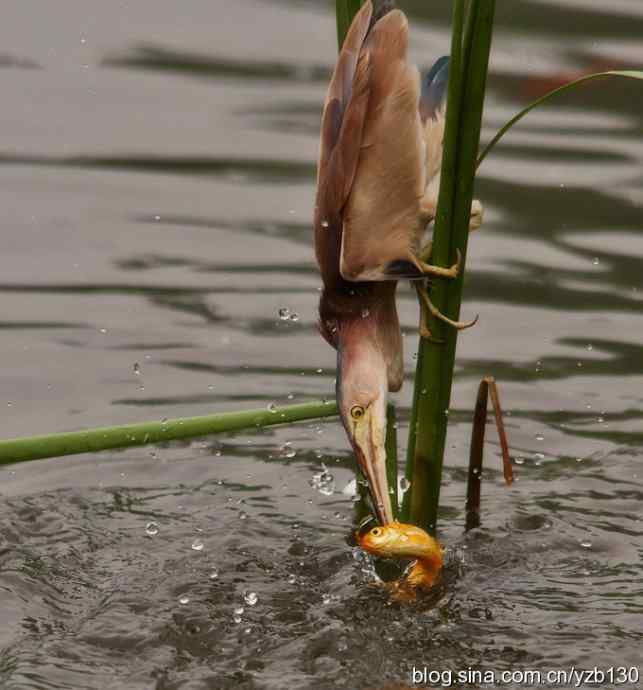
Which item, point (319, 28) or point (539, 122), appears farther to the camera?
point (319, 28)

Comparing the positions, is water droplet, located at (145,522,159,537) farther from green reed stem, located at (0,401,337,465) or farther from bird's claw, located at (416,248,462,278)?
bird's claw, located at (416,248,462,278)

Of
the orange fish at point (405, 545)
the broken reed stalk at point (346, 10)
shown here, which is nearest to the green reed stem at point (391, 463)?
the orange fish at point (405, 545)

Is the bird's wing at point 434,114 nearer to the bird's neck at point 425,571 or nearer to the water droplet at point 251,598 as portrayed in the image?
the bird's neck at point 425,571

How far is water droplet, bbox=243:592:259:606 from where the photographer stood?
4301 millimetres

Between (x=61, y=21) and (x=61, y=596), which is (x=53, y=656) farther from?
(x=61, y=21)

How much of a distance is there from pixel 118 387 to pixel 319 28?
3.72 m

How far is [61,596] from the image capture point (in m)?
4.32

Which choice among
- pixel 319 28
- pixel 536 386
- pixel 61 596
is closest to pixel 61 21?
pixel 319 28

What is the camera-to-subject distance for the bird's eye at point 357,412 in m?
4.24

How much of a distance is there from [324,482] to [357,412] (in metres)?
0.89

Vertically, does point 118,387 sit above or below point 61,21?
below

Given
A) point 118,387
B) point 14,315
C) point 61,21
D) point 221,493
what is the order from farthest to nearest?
point 61,21 → point 14,315 → point 118,387 → point 221,493

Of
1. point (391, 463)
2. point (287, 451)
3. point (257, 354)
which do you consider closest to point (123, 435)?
point (391, 463)

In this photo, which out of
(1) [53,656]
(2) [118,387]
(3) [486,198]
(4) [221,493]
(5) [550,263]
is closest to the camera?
(1) [53,656]
